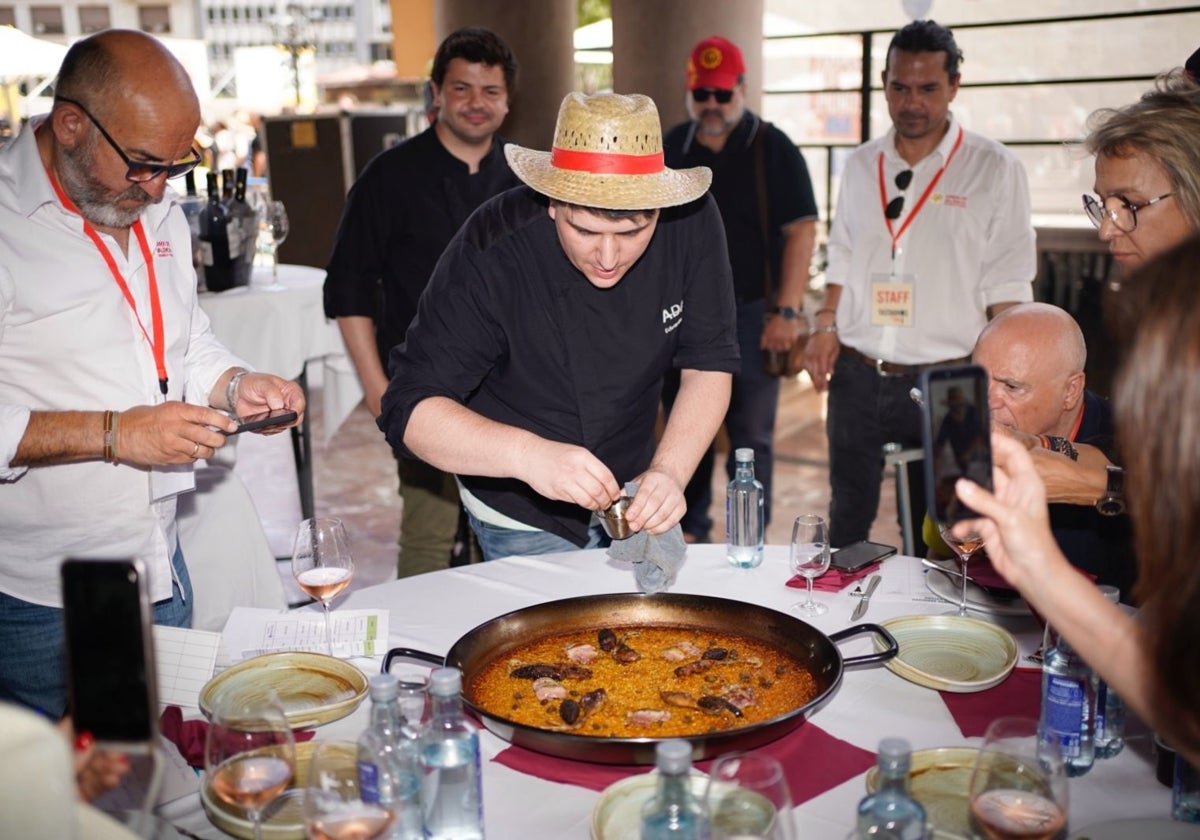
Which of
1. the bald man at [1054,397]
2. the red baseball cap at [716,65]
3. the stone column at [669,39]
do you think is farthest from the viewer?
the stone column at [669,39]

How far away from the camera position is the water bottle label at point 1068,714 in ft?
4.81

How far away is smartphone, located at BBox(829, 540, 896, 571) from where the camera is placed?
2.18 m

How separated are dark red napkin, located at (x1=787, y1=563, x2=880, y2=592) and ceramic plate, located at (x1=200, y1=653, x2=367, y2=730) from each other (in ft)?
2.83

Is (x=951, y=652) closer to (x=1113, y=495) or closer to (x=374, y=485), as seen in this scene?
(x=1113, y=495)

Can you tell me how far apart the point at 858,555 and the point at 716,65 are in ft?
8.92

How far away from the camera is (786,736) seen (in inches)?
62.1

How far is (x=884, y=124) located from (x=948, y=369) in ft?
20.9

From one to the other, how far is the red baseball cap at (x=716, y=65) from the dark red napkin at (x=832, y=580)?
8.99 ft

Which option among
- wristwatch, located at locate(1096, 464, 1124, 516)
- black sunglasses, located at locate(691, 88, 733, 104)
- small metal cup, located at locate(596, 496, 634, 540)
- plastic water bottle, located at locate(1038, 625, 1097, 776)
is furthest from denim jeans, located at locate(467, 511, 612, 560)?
black sunglasses, located at locate(691, 88, 733, 104)

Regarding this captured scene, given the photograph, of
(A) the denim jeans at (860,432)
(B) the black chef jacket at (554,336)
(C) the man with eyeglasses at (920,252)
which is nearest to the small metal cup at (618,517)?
(B) the black chef jacket at (554,336)

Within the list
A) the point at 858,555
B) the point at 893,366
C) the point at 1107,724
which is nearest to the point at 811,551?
the point at 858,555

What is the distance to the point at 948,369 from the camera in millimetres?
1317

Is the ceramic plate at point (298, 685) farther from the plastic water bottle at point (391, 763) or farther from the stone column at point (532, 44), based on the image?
the stone column at point (532, 44)

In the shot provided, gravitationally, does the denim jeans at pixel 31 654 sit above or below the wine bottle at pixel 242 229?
below
